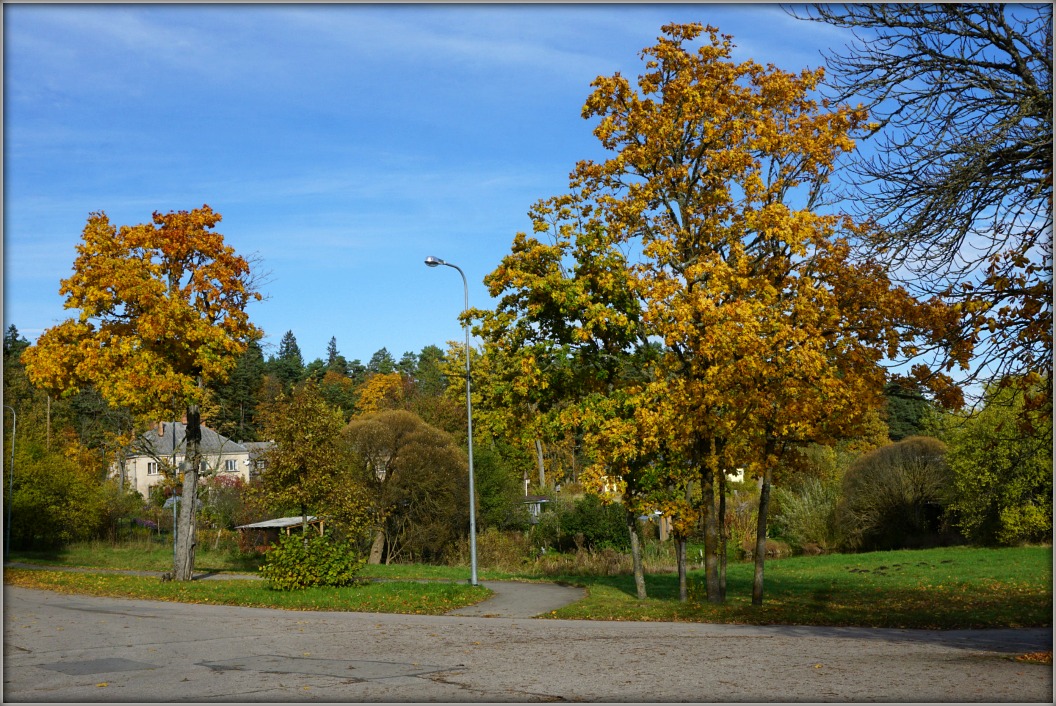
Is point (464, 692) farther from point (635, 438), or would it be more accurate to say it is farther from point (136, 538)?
point (136, 538)

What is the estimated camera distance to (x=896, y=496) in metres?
41.7

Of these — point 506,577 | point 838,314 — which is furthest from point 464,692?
point 506,577

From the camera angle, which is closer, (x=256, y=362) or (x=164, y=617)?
(x=164, y=617)

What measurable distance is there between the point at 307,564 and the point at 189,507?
6090 millimetres

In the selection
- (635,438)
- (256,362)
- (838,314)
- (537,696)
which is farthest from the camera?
(256,362)

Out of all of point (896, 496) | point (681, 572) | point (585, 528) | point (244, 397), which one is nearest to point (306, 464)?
point (681, 572)

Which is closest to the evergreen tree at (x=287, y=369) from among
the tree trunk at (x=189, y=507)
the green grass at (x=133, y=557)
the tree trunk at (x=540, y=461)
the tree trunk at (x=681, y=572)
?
the tree trunk at (x=540, y=461)

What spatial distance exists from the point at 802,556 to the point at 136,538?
117 feet

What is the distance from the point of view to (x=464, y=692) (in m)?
9.13

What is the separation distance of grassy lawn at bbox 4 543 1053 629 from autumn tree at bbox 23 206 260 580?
19.0 feet

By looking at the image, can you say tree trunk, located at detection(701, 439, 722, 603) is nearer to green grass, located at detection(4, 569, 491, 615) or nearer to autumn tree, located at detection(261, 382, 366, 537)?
green grass, located at detection(4, 569, 491, 615)

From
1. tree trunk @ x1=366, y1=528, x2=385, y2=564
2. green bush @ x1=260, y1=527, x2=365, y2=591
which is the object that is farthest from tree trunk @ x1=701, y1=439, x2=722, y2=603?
tree trunk @ x1=366, y1=528, x2=385, y2=564

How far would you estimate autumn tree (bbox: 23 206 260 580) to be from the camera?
24.1 m

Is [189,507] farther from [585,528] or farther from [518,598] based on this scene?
[585,528]
